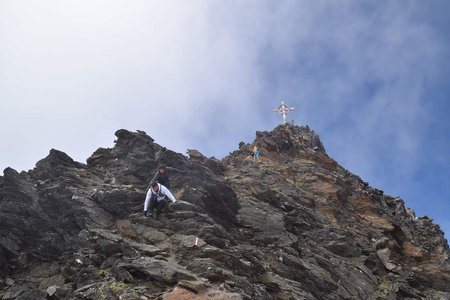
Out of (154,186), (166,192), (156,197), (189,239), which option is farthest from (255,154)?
(189,239)

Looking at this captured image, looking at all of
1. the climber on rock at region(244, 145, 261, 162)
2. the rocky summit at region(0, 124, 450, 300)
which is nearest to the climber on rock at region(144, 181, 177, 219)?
the rocky summit at region(0, 124, 450, 300)

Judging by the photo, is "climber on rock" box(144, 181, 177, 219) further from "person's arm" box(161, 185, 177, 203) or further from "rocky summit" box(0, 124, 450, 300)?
"rocky summit" box(0, 124, 450, 300)

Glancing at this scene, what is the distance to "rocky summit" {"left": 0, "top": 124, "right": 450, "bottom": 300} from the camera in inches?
634

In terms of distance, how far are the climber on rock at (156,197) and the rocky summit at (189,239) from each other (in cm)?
40

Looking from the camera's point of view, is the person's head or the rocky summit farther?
the person's head

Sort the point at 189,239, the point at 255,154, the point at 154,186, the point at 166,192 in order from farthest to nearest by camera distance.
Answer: the point at 255,154 → the point at 166,192 → the point at 154,186 → the point at 189,239

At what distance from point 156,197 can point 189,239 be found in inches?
120

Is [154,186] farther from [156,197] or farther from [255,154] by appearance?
[255,154]

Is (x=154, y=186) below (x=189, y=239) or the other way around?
the other way around

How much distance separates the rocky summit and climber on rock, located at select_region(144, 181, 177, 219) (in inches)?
15.7

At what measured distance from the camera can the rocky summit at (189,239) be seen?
1609cm

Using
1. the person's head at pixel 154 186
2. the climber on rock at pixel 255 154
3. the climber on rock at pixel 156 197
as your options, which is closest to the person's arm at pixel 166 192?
the climber on rock at pixel 156 197

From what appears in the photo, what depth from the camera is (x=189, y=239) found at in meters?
18.4

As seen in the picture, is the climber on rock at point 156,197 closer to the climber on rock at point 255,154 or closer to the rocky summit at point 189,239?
the rocky summit at point 189,239
